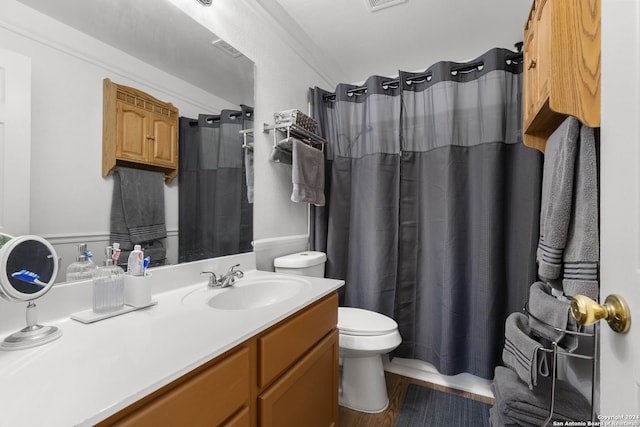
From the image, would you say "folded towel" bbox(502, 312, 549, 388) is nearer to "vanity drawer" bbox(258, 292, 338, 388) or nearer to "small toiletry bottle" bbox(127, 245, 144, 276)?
"vanity drawer" bbox(258, 292, 338, 388)

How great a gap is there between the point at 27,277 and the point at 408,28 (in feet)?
7.18

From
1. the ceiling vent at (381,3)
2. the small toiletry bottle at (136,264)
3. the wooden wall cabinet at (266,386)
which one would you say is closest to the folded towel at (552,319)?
the wooden wall cabinet at (266,386)

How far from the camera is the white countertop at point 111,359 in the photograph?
0.45 m

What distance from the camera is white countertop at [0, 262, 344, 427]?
45 cm

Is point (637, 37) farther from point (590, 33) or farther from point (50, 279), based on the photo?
point (50, 279)

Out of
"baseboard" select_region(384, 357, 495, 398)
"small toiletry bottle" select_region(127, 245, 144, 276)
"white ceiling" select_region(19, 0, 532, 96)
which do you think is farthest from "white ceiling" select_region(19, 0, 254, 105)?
"baseboard" select_region(384, 357, 495, 398)

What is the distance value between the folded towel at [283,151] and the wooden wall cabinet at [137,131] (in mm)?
599

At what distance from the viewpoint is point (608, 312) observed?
455 mm

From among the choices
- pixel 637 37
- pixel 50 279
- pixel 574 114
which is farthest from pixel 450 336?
pixel 50 279

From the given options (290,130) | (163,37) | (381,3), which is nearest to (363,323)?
(290,130)

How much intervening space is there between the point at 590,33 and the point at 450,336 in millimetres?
1585

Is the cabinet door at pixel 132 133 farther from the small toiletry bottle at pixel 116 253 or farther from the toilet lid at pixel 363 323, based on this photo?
the toilet lid at pixel 363 323

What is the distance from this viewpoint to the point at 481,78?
173 centimetres

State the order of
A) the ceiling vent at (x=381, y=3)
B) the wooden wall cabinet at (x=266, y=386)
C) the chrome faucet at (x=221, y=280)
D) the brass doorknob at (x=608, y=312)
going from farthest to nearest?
1. the ceiling vent at (x=381, y=3)
2. the chrome faucet at (x=221, y=280)
3. the wooden wall cabinet at (x=266, y=386)
4. the brass doorknob at (x=608, y=312)
